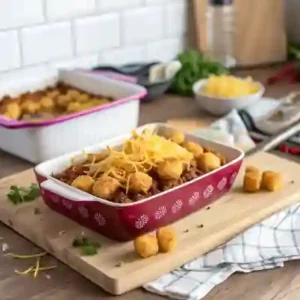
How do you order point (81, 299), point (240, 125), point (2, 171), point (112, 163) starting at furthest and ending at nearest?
point (240, 125) → point (2, 171) → point (112, 163) → point (81, 299)

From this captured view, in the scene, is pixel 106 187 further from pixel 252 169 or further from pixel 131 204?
pixel 252 169

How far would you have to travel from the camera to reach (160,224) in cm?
83

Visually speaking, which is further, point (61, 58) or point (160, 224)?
point (61, 58)

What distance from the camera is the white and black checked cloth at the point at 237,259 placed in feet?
2.43

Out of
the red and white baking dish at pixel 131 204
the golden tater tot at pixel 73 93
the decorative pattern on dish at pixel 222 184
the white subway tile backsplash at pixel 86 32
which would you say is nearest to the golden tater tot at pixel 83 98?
the golden tater tot at pixel 73 93

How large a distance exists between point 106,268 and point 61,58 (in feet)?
2.13

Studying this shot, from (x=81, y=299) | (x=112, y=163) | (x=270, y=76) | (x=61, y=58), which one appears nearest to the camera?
(x=81, y=299)

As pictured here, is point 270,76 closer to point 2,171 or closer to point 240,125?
point 240,125

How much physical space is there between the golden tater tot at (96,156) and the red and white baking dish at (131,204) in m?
0.02

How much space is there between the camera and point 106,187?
81 cm

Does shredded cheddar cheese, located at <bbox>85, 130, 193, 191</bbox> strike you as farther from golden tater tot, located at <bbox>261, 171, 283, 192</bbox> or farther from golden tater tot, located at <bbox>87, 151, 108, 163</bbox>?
golden tater tot, located at <bbox>261, 171, 283, 192</bbox>

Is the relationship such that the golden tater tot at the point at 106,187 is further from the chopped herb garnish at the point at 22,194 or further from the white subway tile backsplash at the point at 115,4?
the white subway tile backsplash at the point at 115,4

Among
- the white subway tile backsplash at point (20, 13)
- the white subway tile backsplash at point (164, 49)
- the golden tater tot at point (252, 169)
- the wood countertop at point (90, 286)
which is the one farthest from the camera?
the white subway tile backsplash at point (164, 49)

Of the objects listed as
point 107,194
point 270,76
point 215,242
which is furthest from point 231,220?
point 270,76
